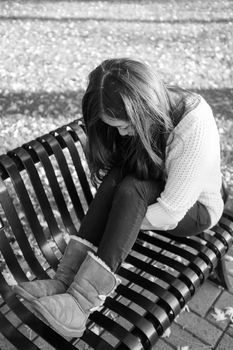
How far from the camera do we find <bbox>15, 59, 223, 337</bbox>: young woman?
6.33 feet

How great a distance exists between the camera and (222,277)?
2.73 meters

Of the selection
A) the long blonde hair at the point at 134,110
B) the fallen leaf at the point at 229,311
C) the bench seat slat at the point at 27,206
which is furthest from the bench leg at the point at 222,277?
the bench seat slat at the point at 27,206

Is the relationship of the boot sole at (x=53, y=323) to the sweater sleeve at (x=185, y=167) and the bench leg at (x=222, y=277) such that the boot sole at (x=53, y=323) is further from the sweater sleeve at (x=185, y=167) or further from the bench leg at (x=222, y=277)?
the bench leg at (x=222, y=277)

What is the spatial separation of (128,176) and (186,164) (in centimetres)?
27

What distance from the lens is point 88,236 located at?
222 centimetres

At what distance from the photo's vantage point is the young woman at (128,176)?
6.33 feet

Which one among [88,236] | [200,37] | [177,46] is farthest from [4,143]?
[200,37]

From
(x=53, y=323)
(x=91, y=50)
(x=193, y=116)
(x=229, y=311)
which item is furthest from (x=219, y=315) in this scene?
(x=91, y=50)

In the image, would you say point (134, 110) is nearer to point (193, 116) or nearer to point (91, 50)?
point (193, 116)

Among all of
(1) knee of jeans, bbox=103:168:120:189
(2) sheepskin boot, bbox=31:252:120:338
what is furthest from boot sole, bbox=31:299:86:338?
(1) knee of jeans, bbox=103:168:120:189

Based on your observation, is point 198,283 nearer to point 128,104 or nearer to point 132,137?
point 132,137

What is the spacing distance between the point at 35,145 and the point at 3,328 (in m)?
0.94

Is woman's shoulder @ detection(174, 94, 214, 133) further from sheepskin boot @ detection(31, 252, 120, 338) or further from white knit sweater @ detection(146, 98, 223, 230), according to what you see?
sheepskin boot @ detection(31, 252, 120, 338)

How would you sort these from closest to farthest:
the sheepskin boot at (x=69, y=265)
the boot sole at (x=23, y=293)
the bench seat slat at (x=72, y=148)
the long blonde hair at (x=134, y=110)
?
the long blonde hair at (x=134, y=110)
the boot sole at (x=23, y=293)
the sheepskin boot at (x=69, y=265)
the bench seat slat at (x=72, y=148)
